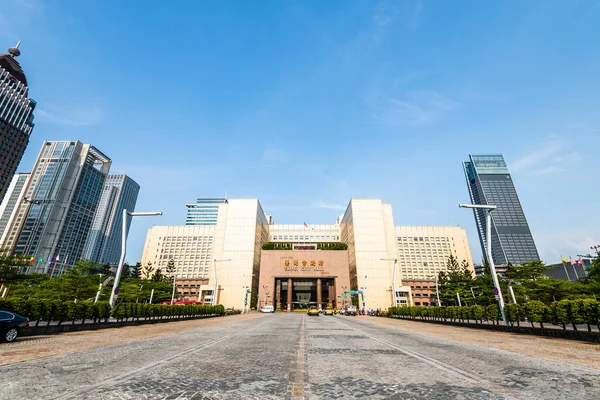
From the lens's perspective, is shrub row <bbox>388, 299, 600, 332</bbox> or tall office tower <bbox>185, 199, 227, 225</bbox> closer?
shrub row <bbox>388, 299, 600, 332</bbox>

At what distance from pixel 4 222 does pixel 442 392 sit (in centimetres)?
19976

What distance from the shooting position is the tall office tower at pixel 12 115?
102 metres

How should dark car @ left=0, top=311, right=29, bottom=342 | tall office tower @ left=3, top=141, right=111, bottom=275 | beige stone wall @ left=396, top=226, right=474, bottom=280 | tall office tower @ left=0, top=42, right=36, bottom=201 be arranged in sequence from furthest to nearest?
tall office tower @ left=3, top=141, right=111, bottom=275, beige stone wall @ left=396, top=226, right=474, bottom=280, tall office tower @ left=0, top=42, right=36, bottom=201, dark car @ left=0, top=311, right=29, bottom=342

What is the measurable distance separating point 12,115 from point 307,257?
123 meters

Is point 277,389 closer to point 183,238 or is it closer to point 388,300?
point 388,300

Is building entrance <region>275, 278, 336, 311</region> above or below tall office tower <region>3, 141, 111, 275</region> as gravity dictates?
below

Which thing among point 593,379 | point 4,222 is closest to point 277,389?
point 593,379

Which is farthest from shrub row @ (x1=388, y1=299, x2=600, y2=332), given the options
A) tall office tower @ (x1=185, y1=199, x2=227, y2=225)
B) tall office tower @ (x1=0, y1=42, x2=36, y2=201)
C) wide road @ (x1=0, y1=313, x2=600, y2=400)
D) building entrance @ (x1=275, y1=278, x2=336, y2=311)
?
tall office tower @ (x1=185, y1=199, x2=227, y2=225)

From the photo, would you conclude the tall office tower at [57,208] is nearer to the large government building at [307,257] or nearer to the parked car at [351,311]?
the large government building at [307,257]

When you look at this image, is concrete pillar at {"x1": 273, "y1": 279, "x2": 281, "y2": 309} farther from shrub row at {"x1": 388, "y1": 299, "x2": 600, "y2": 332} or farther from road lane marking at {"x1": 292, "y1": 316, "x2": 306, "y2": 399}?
road lane marking at {"x1": 292, "y1": 316, "x2": 306, "y2": 399}

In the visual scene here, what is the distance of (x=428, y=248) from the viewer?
11912 cm

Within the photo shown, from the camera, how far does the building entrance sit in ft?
302

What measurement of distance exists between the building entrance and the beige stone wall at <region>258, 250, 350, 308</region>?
2.47m

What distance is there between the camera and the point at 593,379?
5.59 metres
